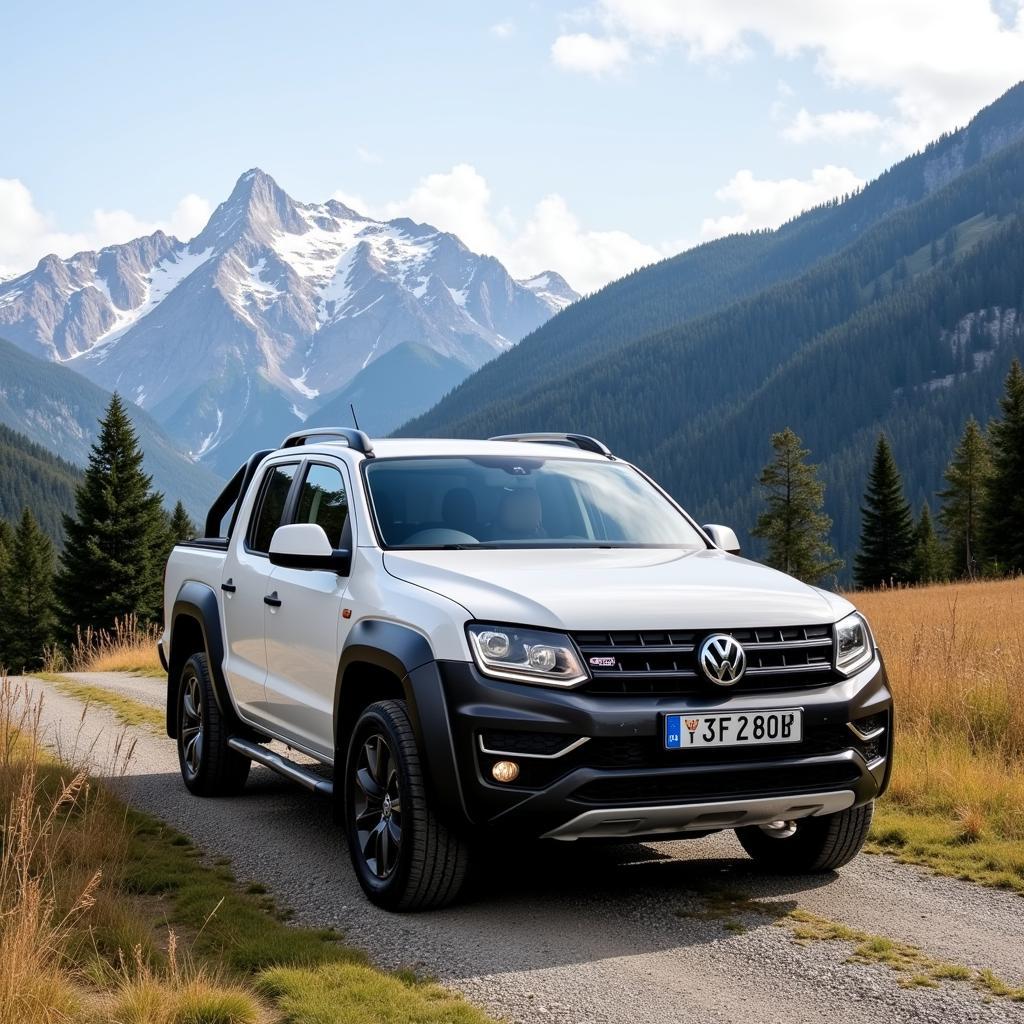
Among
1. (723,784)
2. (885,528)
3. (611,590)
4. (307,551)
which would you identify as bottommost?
(723,784)

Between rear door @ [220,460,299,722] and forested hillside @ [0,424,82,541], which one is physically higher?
forested hillside @ [0,424,82,541]

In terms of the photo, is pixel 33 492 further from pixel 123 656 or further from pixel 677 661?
pixel 677 661

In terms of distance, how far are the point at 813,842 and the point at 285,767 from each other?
2.60 m

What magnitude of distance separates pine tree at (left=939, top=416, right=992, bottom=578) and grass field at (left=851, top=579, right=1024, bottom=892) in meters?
52.3

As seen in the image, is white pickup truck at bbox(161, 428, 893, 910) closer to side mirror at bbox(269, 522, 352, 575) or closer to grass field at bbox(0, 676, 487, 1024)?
side mirror at bbox(269, 522, 352, 575)

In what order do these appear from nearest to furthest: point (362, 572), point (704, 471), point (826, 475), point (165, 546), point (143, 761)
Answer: point (362, 572) → point (143, 761) → point (165, 546) → point (826, 475) → point (704, 471)

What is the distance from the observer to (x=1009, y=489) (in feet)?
166

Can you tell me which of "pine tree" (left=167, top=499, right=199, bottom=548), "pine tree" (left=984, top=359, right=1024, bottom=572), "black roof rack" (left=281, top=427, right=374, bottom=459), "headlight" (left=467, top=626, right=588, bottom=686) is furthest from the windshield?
"pine tree" (left=167, top=499, right=199, bottom=548)

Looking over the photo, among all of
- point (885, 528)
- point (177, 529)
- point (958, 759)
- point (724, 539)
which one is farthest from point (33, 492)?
point (724, 539)

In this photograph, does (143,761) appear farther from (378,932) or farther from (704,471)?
(704,471)

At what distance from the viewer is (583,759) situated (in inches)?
182

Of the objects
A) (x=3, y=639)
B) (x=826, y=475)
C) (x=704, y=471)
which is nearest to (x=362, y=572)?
(x=3, y=639)

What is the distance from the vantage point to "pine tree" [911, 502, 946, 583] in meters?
61.6

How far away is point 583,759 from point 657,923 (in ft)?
3.08
